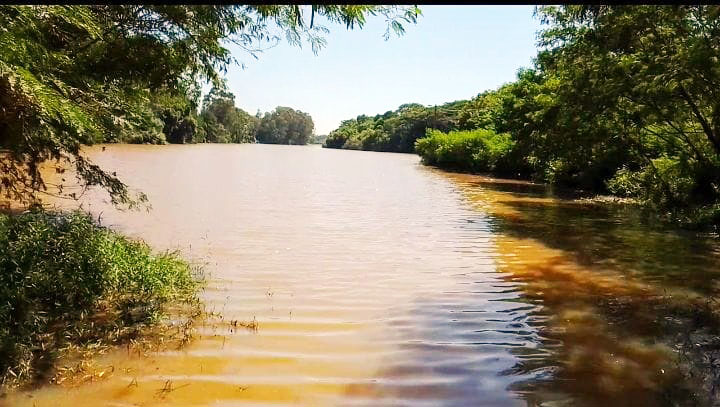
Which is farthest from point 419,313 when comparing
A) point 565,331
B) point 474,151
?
point 474,151

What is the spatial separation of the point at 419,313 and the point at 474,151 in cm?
3685

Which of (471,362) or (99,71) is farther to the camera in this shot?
(99,71)

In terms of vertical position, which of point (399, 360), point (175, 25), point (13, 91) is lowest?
point (399, 360)

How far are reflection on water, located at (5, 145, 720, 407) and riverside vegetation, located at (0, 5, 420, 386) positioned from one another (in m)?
0.65

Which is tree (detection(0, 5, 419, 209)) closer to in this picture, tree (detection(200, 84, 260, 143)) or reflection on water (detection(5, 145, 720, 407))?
reflection on water (detection(5, 145, 720, 407))

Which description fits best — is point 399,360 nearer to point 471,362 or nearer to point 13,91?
point 471,362

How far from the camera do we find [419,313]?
7.15 meters

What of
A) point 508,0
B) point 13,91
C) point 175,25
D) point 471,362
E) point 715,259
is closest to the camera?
point 508,0

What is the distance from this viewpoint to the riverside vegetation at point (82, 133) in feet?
15.7

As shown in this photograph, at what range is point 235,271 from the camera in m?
9.13

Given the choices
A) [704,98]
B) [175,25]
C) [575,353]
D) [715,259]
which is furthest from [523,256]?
[175,25]

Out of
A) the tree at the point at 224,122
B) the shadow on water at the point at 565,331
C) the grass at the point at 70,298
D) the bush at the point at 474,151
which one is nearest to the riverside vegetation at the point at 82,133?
the grass at the point at 70,298

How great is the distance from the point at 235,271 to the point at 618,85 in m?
9.78

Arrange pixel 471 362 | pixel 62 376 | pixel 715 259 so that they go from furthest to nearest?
pixel 715 259 < pixel 471 362 < pixel 62 376
